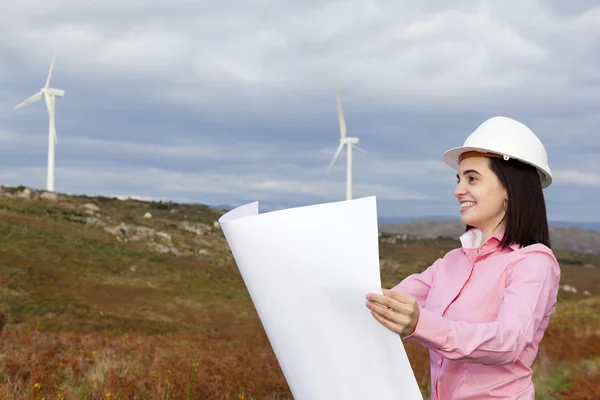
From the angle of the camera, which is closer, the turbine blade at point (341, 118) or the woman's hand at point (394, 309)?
the woman's hand at point (394, 309)

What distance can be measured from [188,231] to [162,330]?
108ft

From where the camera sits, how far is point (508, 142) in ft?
7.84

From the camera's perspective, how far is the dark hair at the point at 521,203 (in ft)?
7.88

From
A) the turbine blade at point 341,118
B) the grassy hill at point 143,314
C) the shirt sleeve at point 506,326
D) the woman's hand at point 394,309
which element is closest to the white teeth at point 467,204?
the shirt sleeve at point 506,326

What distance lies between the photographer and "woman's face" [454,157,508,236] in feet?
8.02

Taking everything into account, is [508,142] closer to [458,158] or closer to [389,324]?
[458,158]

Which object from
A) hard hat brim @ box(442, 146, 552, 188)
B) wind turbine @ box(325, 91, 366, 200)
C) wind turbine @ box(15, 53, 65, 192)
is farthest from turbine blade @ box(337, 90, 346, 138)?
hard hat brim @ box(442, 146, 552, 188)

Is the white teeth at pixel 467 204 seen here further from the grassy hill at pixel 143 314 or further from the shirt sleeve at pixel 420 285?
the grassy hill at pixel 143 314

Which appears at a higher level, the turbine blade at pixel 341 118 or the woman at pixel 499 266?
the turbine blade at pixel 341 118

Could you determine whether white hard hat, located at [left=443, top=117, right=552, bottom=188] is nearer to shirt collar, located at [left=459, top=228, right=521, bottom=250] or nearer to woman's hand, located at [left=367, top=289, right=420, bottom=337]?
shirt collar, located at [left=459, top=228, right=521, bottom=250]

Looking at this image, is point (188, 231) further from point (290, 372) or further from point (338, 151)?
point (290, 372)

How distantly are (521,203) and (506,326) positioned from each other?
59 centimetres

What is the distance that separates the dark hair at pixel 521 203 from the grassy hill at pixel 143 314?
4184 mm

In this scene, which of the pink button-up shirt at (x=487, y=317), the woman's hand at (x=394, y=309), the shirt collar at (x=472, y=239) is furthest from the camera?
the shirt collar at (x=472, y=239)
